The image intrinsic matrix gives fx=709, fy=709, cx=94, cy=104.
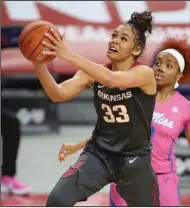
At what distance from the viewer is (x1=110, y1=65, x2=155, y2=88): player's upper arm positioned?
4156mm

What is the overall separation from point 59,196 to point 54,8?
19.9 ft

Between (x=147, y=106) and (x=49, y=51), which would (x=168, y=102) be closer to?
(x=147, y=106)

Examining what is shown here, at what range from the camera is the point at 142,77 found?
14.1 ft

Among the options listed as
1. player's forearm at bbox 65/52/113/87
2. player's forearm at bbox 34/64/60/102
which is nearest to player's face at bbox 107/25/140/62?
player's forearm at bbox 65/52/113/87

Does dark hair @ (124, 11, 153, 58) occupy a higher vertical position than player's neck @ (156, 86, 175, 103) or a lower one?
higher

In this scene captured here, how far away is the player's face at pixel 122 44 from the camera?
4355mm

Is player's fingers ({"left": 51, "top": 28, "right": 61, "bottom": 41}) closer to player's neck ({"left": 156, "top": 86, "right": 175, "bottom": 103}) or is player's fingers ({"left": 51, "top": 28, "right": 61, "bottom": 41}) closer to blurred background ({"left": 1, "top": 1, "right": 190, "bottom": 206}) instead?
player's neck ({"left": 156, "top": 86, "right": 175, "bottom": 103})

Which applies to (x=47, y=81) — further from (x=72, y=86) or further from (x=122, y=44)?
(x=122, y=44)

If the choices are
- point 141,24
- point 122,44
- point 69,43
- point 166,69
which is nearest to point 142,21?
point 141,24

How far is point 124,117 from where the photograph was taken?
437 centimetres

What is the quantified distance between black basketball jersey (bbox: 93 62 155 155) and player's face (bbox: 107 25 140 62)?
0.11m

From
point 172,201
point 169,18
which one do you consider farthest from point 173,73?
point 169,18

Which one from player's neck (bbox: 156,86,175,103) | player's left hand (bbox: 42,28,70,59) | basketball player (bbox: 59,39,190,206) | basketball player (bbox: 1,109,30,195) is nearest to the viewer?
player's left hand (bbox: 42,28,70,59)

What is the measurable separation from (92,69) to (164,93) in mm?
1103
